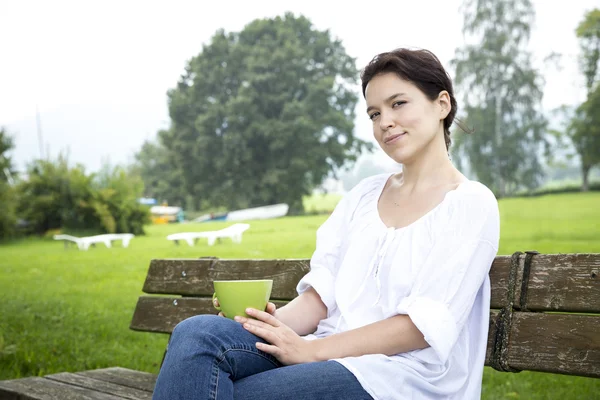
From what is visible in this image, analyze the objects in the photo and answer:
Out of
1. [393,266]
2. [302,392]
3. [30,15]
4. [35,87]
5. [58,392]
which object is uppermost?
[30,15]

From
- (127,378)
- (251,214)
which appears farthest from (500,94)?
(127,378)

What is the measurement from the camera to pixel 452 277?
166cm

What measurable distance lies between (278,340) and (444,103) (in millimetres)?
790

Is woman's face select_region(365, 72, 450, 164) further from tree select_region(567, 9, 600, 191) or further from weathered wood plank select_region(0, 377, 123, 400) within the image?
tree select_region(567, 9, 600, 191)

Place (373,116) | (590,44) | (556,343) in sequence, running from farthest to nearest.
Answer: (590,44) → (373,116) → (556,343)

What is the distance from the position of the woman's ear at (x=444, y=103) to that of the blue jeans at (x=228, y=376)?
761 mm

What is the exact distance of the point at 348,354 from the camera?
169cm

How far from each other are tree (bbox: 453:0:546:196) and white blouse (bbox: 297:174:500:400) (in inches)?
240

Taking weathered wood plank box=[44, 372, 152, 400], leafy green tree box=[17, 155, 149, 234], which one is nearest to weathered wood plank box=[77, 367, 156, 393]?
weathered wood plank box=[44, 372, 152, 400]

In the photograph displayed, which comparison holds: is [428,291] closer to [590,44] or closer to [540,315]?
[540,315]

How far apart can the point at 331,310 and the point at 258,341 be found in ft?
1.14

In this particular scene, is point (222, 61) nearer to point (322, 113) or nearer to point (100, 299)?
point (322, 113)

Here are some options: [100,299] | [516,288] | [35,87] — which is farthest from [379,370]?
[35,87]

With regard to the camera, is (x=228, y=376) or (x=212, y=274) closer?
(x=228, y=376)
